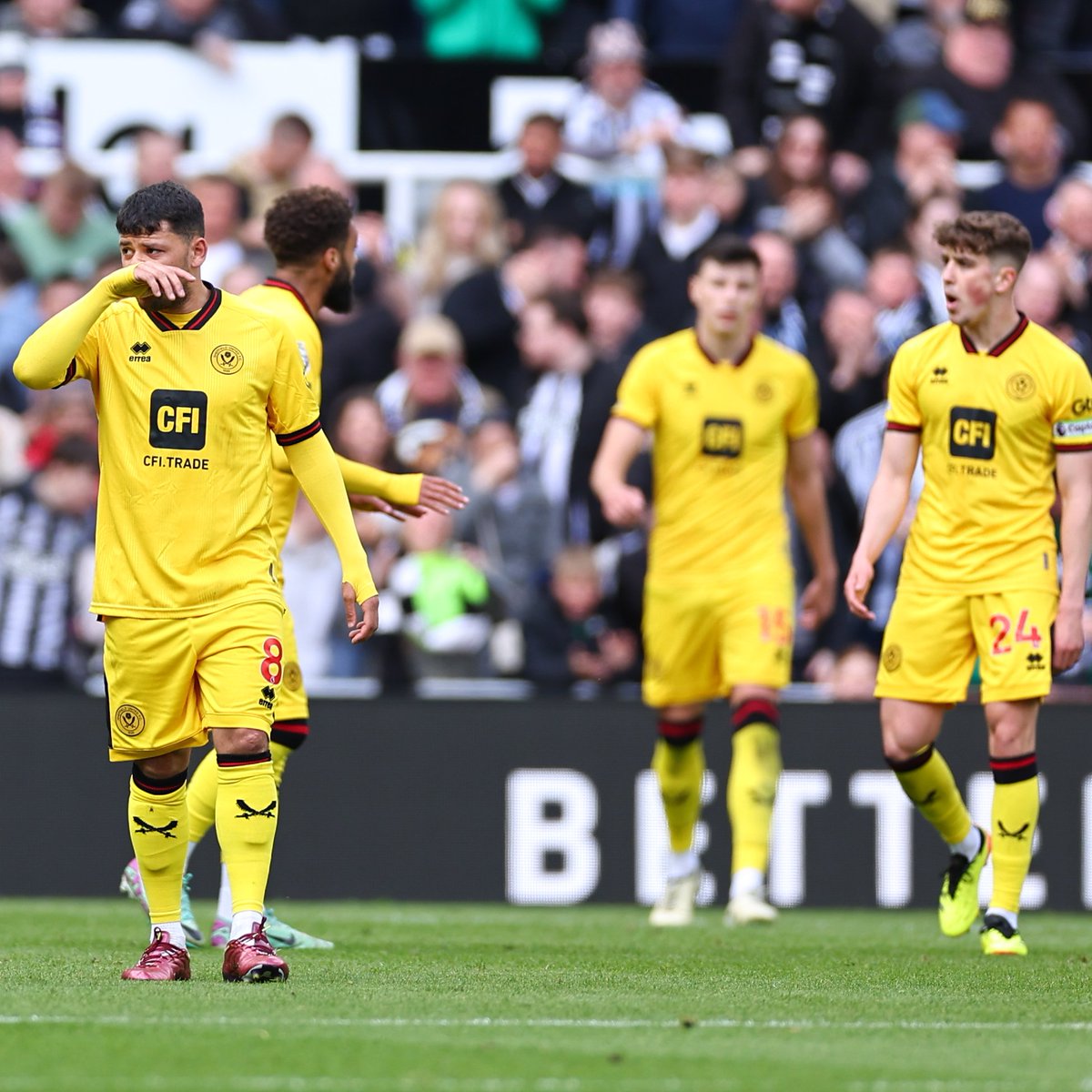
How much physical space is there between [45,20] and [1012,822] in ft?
32.1

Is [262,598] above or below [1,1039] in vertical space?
above

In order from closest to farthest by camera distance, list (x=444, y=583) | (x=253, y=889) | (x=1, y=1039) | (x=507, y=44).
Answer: (x=1, y=1039), (x=253, y=889), (x=444, y=583), (x=507, y=44)

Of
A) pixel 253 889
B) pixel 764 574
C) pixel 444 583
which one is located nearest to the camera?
pixel 253 889

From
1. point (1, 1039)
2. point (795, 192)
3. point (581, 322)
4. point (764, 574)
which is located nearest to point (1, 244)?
point (581, 322)

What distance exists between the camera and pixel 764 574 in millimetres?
10023

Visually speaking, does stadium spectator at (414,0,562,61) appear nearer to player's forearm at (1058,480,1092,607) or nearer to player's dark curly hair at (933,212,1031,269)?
player's dark curly hair at (933,212,1031,269)

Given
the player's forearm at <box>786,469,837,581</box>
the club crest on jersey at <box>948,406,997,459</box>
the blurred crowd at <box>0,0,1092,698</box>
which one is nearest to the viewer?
the club crest on jersey at <box>948,406,997,459</box>

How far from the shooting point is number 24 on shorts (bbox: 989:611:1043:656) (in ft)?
26.7

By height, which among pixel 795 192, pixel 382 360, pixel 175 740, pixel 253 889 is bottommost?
pixel 253 889

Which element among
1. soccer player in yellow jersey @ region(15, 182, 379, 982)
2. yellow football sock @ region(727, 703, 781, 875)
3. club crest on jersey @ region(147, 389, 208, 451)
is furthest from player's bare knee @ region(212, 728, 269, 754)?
yellow football sock @ region(727, 703, 781, 875)

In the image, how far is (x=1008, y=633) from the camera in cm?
817

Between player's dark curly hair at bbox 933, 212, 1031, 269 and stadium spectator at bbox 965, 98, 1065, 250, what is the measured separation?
6.21 metres

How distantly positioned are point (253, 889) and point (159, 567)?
963 millimetres

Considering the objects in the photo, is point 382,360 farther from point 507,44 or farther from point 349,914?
point 349,914
